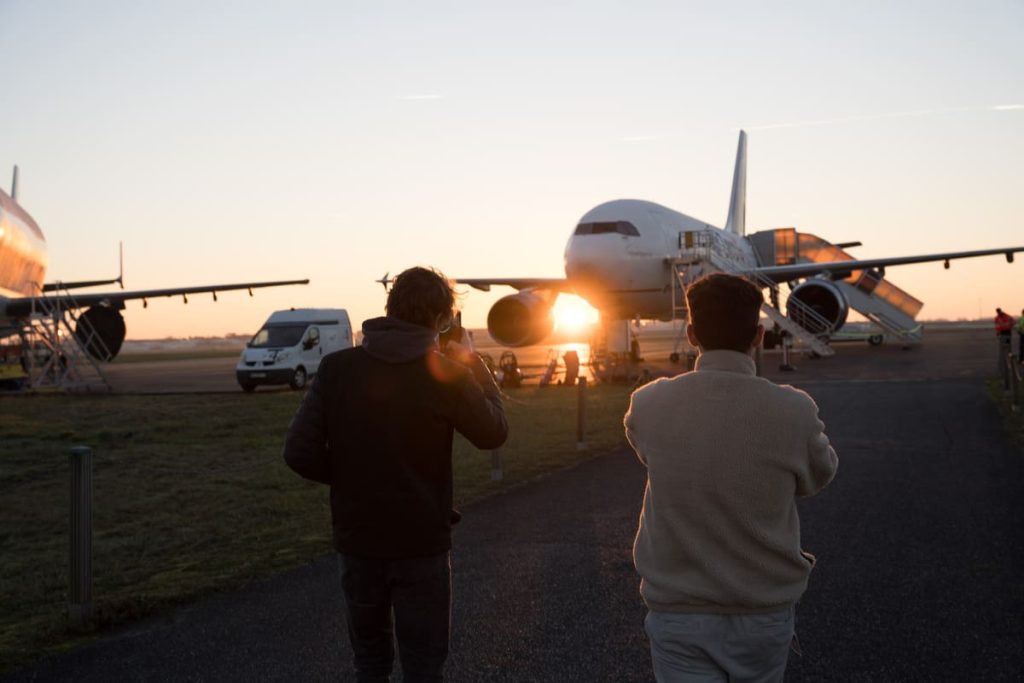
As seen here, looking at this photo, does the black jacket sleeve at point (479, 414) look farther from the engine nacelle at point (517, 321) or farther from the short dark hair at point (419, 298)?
the engine nacelle at point (517, 321)

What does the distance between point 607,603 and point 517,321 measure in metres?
18.5

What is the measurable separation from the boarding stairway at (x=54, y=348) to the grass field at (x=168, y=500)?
844 cm

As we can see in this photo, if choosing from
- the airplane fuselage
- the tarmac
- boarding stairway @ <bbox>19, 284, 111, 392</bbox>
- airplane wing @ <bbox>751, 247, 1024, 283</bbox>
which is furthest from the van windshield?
the tarmac

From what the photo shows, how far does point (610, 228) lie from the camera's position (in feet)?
78.1

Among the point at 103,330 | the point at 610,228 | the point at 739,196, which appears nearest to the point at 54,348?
the point at 103,330

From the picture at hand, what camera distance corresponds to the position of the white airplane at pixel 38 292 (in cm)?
2656

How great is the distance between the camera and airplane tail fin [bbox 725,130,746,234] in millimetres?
47281

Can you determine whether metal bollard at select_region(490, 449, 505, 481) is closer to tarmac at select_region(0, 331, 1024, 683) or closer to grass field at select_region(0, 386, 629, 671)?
grass field at select_region(0, 386, 629, 671)

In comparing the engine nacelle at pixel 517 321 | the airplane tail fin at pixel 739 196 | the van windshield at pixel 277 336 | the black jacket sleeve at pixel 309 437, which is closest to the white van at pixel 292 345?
the van windshield at pixel 277 336

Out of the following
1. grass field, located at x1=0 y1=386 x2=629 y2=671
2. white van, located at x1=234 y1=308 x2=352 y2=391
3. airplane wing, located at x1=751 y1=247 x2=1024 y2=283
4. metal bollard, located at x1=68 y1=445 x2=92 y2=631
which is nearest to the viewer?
metal bollard, located at x1=68 y1=445 x2=92 y2=631

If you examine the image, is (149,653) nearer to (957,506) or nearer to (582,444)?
(957,506)

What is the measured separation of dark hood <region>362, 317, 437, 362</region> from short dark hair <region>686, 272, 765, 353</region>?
100 cm

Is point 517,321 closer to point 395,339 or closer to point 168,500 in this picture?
point 168,500

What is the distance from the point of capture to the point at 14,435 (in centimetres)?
1529
